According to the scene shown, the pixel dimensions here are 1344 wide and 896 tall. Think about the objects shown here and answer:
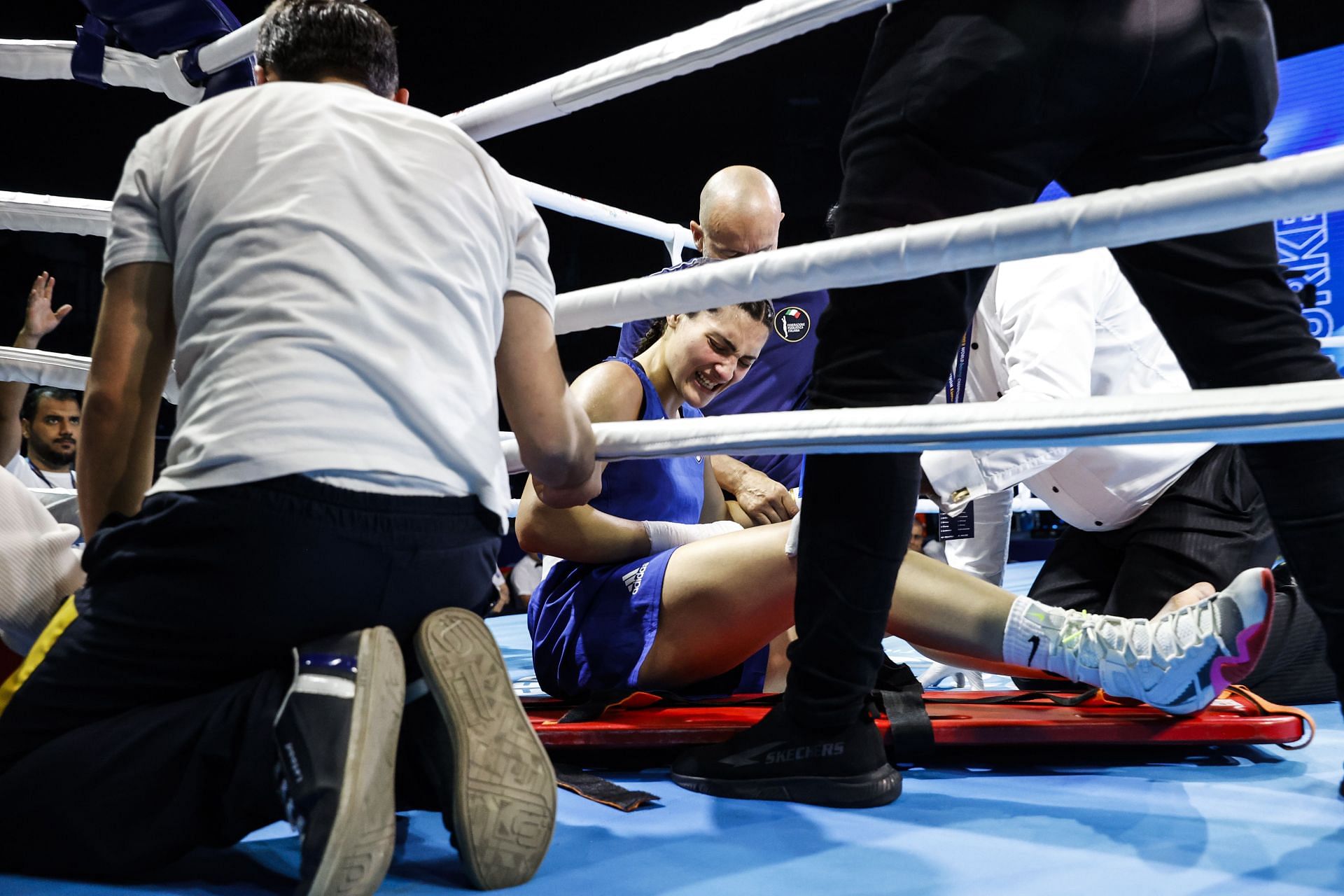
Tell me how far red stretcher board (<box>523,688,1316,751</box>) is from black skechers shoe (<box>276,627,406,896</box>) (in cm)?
47

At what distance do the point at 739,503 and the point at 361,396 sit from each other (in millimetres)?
1113

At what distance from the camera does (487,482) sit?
872mm

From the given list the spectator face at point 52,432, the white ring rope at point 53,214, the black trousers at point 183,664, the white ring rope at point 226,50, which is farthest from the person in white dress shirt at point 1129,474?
the spectator face at point 52,432

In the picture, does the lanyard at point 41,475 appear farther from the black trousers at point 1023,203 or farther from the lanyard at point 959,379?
the black trousers at point 1023,203

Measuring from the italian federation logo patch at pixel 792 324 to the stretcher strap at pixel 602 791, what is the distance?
1.44 meters

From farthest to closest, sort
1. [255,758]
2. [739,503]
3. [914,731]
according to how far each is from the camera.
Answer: [739,503] < [914,731] < [255,758]

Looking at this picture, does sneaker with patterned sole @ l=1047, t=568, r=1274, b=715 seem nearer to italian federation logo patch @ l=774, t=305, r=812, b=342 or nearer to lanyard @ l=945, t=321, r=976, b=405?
lanyard @ l=945, t=321, r=976, b=405

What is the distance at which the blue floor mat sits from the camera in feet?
2.56

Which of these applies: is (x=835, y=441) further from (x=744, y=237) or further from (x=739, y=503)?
(x=744, y=237)

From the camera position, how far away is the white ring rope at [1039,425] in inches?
27.0

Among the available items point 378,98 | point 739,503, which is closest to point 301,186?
point 378,98

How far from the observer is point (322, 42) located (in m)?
0.95

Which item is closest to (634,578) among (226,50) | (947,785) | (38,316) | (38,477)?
(947,785)

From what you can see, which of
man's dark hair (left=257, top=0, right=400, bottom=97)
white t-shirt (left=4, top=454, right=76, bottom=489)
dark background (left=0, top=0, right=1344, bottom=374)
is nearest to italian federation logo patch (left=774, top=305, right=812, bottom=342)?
man's dark hair (left=257, top=0, right=400, bottom=97)
